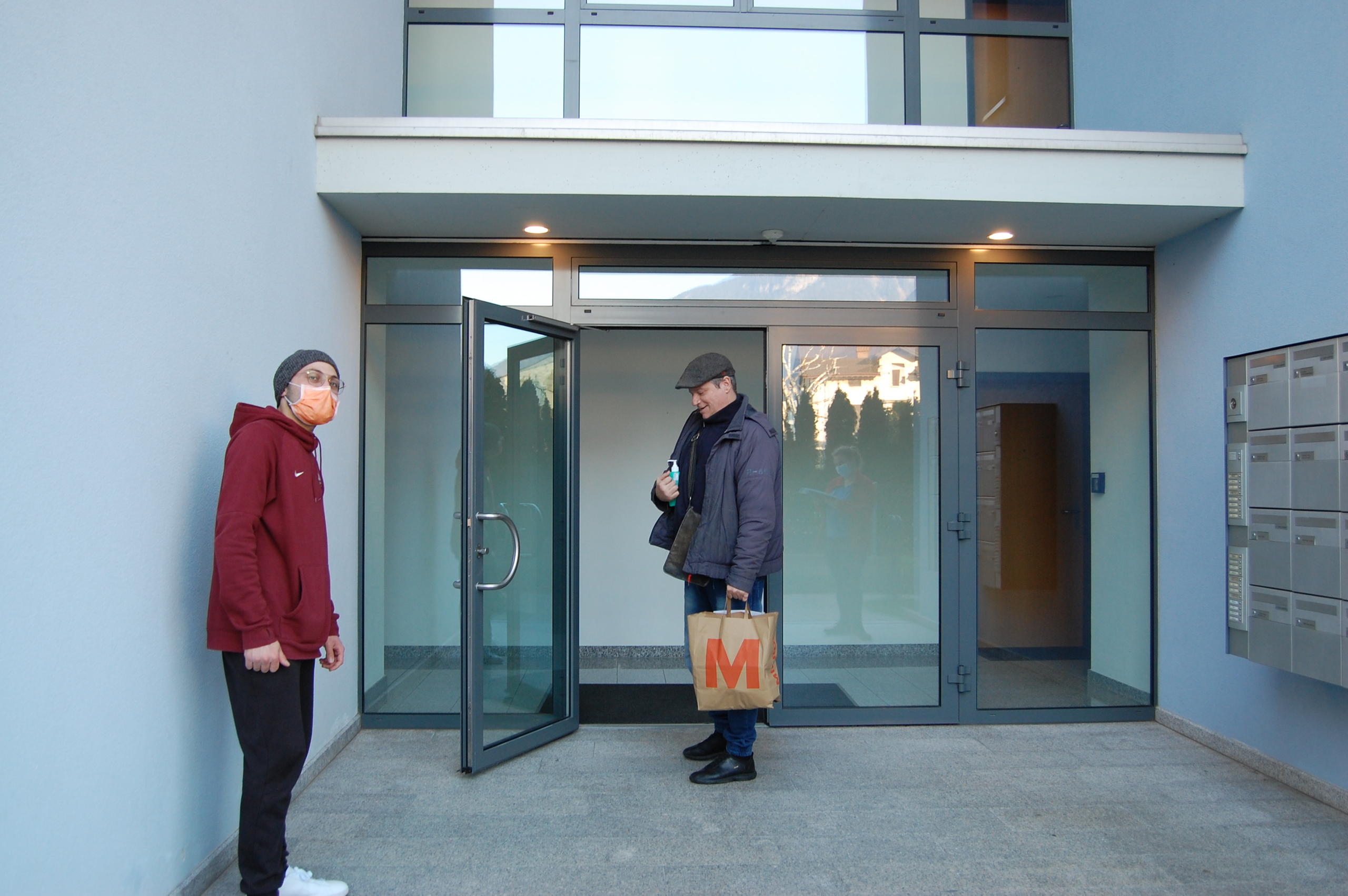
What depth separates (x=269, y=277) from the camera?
9.73ft

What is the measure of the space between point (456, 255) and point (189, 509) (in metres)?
2.10

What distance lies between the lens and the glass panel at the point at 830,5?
445 cm

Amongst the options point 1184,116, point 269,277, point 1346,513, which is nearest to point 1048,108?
point 1184,116

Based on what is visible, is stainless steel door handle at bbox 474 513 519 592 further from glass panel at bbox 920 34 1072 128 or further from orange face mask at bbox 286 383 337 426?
glass panel at bbox 920 34 1072 128

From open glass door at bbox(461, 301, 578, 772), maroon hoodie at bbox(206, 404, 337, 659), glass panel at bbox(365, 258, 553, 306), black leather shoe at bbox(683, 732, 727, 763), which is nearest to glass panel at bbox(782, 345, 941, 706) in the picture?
black leather shoe at bbox(683, 732, 727, 763)

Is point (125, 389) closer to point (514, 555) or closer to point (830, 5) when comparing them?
point (514, 555)

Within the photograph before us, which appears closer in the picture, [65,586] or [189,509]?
[65,586]

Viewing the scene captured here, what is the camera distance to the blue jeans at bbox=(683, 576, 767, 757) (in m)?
3.36

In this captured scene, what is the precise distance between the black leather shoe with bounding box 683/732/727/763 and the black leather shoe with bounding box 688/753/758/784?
0.56 ft

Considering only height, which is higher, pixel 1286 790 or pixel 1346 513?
pixel 1346 513

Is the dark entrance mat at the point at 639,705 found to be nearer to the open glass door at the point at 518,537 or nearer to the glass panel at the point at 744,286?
the open glass door at the point at 518,537

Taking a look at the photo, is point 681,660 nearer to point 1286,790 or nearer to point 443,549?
point 443,549

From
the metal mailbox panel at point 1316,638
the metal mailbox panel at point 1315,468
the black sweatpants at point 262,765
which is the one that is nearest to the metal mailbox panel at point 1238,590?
the metal mailbox panel at point 1316,638

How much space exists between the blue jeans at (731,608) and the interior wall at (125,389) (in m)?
1.78
